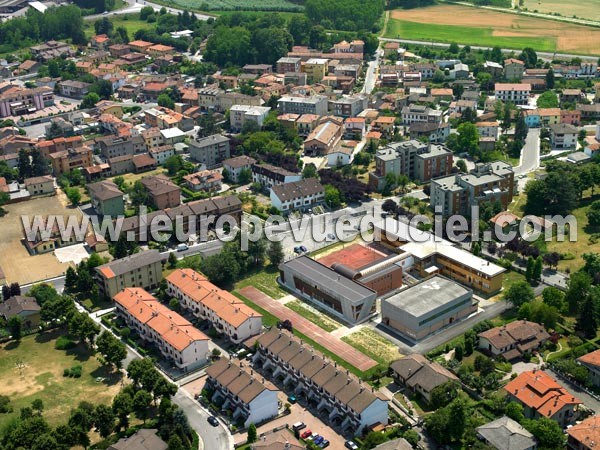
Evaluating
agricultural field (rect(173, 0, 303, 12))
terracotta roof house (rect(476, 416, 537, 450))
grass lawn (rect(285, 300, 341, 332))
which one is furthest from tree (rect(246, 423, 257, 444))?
agricultural field (rect(173, 0, 303, 12))

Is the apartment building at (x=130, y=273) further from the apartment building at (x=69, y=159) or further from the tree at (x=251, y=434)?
the apartment building at (x=69, y=159)

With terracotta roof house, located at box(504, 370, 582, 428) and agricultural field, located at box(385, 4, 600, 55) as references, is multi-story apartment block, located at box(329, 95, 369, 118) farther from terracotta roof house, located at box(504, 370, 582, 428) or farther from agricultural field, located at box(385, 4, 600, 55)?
terracotta roof house, located at box(504, 370, 582, 428)

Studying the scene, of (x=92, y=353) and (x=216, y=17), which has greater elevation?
(x=216, y=17)

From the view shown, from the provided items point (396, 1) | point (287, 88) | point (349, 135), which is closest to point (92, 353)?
point (349, 135)

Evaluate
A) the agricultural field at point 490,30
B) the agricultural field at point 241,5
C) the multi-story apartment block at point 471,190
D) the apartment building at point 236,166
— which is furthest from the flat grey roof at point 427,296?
the agricultural field at point 241,5

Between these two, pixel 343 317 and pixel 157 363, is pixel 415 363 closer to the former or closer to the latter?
pixel 343 317

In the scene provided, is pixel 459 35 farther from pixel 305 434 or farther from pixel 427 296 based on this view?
pixel 305 434

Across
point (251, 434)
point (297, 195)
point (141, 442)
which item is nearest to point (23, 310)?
point (141, 442)
